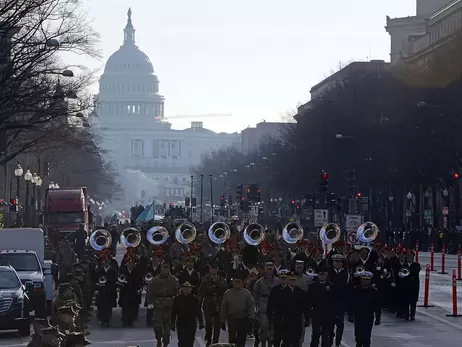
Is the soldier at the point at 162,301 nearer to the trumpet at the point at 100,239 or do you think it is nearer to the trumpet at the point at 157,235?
the trumpet at the point at 100,239

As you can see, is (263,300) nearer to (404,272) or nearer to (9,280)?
(9,280)

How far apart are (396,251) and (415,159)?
47.1 meters

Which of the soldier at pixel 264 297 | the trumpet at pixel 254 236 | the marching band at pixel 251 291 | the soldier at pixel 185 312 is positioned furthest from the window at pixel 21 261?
the soldier at pixel 185 312

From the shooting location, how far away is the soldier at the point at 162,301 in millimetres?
27609

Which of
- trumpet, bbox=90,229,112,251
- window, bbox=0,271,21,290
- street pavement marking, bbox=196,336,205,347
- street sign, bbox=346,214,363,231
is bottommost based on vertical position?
street pavement marking, bbox=196,336,205,347

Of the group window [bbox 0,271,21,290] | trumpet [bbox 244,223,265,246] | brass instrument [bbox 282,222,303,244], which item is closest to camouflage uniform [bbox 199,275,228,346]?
window [bbox 0,271,21,290]

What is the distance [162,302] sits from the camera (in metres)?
27.7

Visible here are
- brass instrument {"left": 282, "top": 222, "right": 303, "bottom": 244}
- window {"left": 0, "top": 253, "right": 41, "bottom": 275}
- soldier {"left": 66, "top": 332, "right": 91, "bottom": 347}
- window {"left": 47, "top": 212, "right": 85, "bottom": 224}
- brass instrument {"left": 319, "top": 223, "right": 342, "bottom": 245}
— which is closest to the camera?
soldier {"left": 66, "top": 332, "right": 91, "bottom": 347}

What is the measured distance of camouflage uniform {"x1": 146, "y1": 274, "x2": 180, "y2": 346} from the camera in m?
27.6

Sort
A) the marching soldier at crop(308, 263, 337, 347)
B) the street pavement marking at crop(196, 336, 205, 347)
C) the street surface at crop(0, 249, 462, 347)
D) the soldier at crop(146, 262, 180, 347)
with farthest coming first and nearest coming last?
the street surface at crop(0, 249, 462, 347) < the street pavement marking at crop(196, 336, 205, 347) < the soldier at crop(146, 262, 180, 347) < the marching soldier at crop(308, 263, 337, 347)

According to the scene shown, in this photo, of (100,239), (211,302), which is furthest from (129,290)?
(211,302)

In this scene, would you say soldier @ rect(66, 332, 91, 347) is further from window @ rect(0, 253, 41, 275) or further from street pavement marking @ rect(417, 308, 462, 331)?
window @ rect(0, 253, 41, 275)

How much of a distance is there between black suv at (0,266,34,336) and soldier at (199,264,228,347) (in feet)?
16.8

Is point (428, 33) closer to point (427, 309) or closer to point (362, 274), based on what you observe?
point (427, 309)
